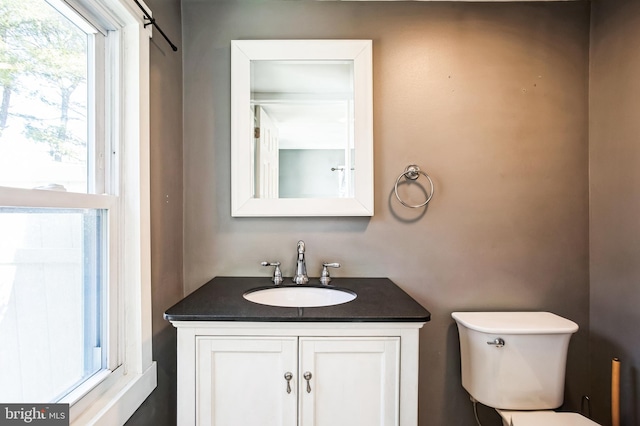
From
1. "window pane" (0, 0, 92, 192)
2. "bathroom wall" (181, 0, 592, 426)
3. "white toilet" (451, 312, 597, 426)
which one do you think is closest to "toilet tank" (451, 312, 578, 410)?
"white toilet" (451, 312, 597, 426)

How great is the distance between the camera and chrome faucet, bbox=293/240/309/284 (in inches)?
53.8

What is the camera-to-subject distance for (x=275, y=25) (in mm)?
1452

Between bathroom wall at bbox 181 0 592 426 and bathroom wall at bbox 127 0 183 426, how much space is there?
0.07 m

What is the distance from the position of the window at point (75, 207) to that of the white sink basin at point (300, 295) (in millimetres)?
454

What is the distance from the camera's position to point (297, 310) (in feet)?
3.38

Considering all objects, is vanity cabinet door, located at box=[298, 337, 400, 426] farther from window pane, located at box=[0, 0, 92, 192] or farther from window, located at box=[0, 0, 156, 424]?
window pane, located at box=[0, 0, 92, 192]

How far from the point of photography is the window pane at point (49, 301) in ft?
2.30

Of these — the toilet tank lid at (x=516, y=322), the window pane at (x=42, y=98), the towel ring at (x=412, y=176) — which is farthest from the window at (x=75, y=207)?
the toilet tank lid at (x=516, y=322)

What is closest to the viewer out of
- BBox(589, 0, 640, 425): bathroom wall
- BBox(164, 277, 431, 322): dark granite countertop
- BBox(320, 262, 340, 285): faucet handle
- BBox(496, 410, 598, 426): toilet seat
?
BBox(164, 277, 431, 322): dark granite countertop

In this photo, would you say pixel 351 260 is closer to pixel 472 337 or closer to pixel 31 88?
pixel 472 337

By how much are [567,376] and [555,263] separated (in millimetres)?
543

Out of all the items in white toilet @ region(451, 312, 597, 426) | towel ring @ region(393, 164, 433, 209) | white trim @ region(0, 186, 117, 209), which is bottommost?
white toilet @ region(451, 312, 597, 426)

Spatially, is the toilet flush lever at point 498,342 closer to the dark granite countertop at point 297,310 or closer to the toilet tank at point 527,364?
the toilet tank at point 527,364

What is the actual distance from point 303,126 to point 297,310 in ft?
2.75
